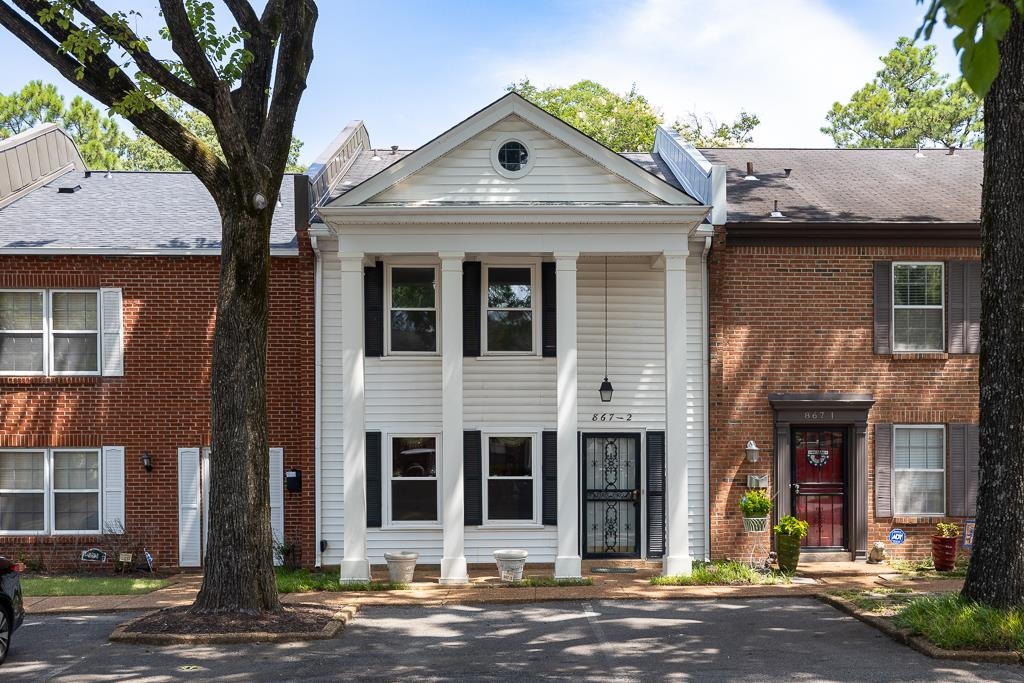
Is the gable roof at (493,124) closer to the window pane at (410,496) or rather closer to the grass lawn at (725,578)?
the window pane at (410,496)

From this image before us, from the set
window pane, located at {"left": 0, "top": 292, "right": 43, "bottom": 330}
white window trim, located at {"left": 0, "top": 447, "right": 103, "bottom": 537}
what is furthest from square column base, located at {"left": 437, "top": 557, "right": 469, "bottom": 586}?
window pane, located at {"left": 0, "top": 292, "right": 43, "bottom": 330}

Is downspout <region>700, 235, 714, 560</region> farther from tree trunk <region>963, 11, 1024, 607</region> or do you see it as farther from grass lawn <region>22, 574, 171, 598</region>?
grass lawn <region>22, 574, 171, 598</region>

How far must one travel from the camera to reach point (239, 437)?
38.9 feet

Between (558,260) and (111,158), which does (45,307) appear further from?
(111,158)

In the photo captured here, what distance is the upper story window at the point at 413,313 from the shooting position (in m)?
16.6

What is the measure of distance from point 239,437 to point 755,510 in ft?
26.2

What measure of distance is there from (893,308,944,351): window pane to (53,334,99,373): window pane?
43.4ft

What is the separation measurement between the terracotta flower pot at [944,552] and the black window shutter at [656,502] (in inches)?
165

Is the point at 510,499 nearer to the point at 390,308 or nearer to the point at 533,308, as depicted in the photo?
the point at 533,308

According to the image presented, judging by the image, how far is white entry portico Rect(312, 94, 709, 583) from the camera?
15.3 m

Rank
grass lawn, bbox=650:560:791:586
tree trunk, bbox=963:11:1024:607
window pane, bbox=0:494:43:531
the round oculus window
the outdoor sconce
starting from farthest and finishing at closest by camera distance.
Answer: window pane, bbox=0:494:43:531
the outdoor sconce
the round oculus window
grass lawn, bbox=650:560:791:586
tree trunk, bbox=963:11:1024:607

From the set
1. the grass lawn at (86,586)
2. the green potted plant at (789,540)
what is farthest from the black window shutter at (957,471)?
the grass lawn at (86,586)

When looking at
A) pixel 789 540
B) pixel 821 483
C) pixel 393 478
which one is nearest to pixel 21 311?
pixel 393 478

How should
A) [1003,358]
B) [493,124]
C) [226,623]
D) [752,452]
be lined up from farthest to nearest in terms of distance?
[752,452] < [493,124] < [226,623] < [1003,358]
